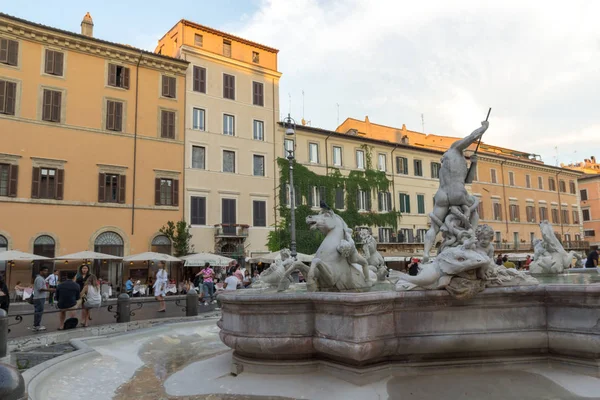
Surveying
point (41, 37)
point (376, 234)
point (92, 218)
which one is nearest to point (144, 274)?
point (92, 218)

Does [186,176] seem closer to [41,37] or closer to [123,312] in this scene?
[41,37]

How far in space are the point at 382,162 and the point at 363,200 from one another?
413 centimetres

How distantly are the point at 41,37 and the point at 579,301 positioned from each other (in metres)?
28.9

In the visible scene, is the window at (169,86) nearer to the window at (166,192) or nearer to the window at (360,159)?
the window at (166,192)

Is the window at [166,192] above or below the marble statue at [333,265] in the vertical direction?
above

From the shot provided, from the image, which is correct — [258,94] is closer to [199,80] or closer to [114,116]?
[199,80]

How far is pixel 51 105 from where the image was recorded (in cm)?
2556

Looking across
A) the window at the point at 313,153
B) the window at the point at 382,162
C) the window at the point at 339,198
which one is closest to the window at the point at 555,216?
the window at the point at 382,162

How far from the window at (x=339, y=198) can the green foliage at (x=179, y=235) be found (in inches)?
505

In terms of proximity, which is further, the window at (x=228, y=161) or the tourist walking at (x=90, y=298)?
the window at (x=228, y=161)

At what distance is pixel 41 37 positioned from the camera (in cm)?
2545

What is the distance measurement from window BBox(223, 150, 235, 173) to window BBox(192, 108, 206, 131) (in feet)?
7.45

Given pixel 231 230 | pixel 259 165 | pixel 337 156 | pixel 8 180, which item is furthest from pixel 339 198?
pixel 8 180

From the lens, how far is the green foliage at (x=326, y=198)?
106 ft
